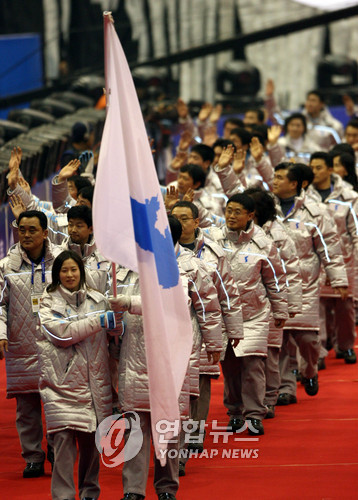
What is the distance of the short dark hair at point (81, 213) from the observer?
24.7ft

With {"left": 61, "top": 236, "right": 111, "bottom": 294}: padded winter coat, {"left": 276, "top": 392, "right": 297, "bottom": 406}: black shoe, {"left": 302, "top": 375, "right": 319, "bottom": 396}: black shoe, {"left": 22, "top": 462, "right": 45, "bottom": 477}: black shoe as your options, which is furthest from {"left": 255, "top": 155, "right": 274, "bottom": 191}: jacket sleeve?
{"left": 22, "top": 462, "right": 45, "bottom": 477}: black shoe

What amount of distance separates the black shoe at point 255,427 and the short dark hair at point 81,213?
5.64 feet

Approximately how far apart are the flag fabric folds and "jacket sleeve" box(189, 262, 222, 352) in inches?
41.8

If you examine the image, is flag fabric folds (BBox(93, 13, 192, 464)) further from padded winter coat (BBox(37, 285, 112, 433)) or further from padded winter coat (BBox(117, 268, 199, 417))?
padded winter coat (BBox(37, 285, 112, 433))

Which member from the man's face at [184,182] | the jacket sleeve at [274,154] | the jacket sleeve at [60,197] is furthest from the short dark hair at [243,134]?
the jacket sleeve at [60,197]

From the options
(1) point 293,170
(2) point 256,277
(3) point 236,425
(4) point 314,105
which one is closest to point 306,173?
(1) point 293,170

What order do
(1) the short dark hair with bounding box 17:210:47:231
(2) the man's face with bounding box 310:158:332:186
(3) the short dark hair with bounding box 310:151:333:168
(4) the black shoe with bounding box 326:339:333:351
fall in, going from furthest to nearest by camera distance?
(4) the black shoe with bounding box 326:339:333:351 < (2) the man's face with bounding box 310:158:332:186 < (3) the short dark hair with bounding box 310:151:333:168 < (1) the short dark hair with bounding box 17:210:47:231

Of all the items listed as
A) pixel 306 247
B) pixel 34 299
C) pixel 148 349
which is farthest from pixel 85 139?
pixel 148 349

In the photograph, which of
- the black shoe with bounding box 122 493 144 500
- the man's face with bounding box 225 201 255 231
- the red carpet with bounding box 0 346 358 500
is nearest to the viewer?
the black shoe with bounding box 122 493 144 500

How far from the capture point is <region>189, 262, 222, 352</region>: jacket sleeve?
6996 mm

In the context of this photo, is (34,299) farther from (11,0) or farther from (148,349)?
(11,0)

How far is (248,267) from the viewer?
26.6ft

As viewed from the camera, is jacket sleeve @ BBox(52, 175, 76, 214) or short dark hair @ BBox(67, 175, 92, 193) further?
short dark hair @ BBox(67, 175, 92, 193)

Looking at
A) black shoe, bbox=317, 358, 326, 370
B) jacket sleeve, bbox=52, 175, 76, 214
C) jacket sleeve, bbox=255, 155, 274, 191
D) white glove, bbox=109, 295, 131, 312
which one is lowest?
black shoe, bbox=317, 358, 326, 370
